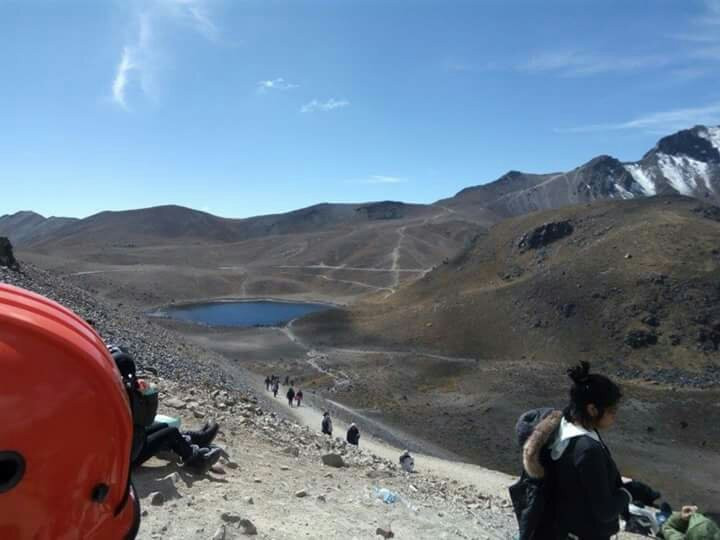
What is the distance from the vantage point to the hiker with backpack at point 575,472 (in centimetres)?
379

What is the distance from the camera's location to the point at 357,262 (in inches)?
6102

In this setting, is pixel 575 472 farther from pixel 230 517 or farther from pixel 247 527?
pixel 230 517

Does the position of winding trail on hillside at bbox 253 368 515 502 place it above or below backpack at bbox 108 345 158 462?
below

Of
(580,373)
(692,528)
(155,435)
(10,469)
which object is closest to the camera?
(10,469)

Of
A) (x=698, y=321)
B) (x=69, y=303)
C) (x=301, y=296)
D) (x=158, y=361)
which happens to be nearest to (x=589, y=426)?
(x=158, y=361)

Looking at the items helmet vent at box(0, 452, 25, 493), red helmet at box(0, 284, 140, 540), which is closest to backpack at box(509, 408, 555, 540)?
red helmet at box(0, 284, 140, 540)

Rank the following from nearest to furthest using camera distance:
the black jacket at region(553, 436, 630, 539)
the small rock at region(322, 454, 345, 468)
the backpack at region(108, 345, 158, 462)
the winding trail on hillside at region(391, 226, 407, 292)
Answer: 1. the backpack at region(108, 345, 158, 462)
2. the black jacket at region(553, 436, 630, 539)
3. the small rock at region(322, 454, 345, 468)
4. the winding trail on hillside at region(391, 226, 407, 292)

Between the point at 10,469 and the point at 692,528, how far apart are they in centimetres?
545

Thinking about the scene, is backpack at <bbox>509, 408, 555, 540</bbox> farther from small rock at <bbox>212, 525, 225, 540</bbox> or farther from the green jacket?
small rock at <bbox>212, 525, 225, 540</bbox>

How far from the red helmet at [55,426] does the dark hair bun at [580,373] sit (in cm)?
286

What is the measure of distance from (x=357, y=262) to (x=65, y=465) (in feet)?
500

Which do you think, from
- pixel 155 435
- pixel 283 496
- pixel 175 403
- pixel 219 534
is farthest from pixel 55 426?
pixel 175 403

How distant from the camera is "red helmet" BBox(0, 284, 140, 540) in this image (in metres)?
2.37

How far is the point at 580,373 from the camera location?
420 cm
